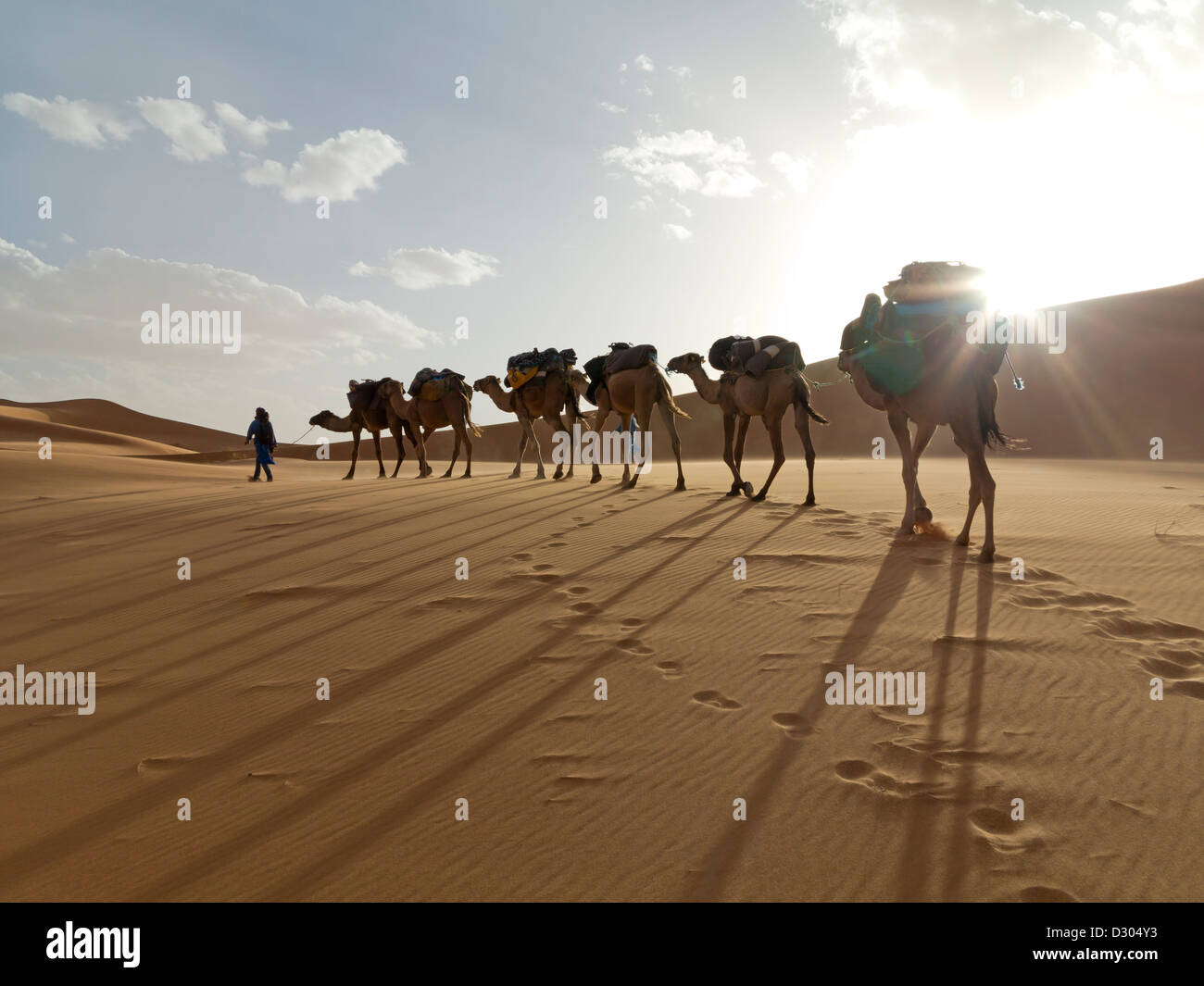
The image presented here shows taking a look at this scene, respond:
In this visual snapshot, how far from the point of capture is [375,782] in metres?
3.41

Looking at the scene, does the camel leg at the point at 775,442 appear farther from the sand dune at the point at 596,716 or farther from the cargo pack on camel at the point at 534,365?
the cargo pack on camel at the point at 534,365

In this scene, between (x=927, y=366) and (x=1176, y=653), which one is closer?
(x=1176, y=653)

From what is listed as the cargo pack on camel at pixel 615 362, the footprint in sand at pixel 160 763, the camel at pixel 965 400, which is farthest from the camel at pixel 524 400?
the footprint in sand at pixel 160 763

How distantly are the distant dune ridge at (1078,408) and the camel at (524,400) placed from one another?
48.6ft

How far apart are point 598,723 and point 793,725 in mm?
1093

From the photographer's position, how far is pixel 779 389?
11297mm

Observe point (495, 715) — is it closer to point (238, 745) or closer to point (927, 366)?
point (238, 745)

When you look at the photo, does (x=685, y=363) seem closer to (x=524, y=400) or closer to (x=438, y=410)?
(x=524, y=400)

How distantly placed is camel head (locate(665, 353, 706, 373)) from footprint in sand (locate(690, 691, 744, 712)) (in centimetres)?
1023

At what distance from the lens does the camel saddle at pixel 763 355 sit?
1132cm

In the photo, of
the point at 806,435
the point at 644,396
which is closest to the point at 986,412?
the point at 806,435
